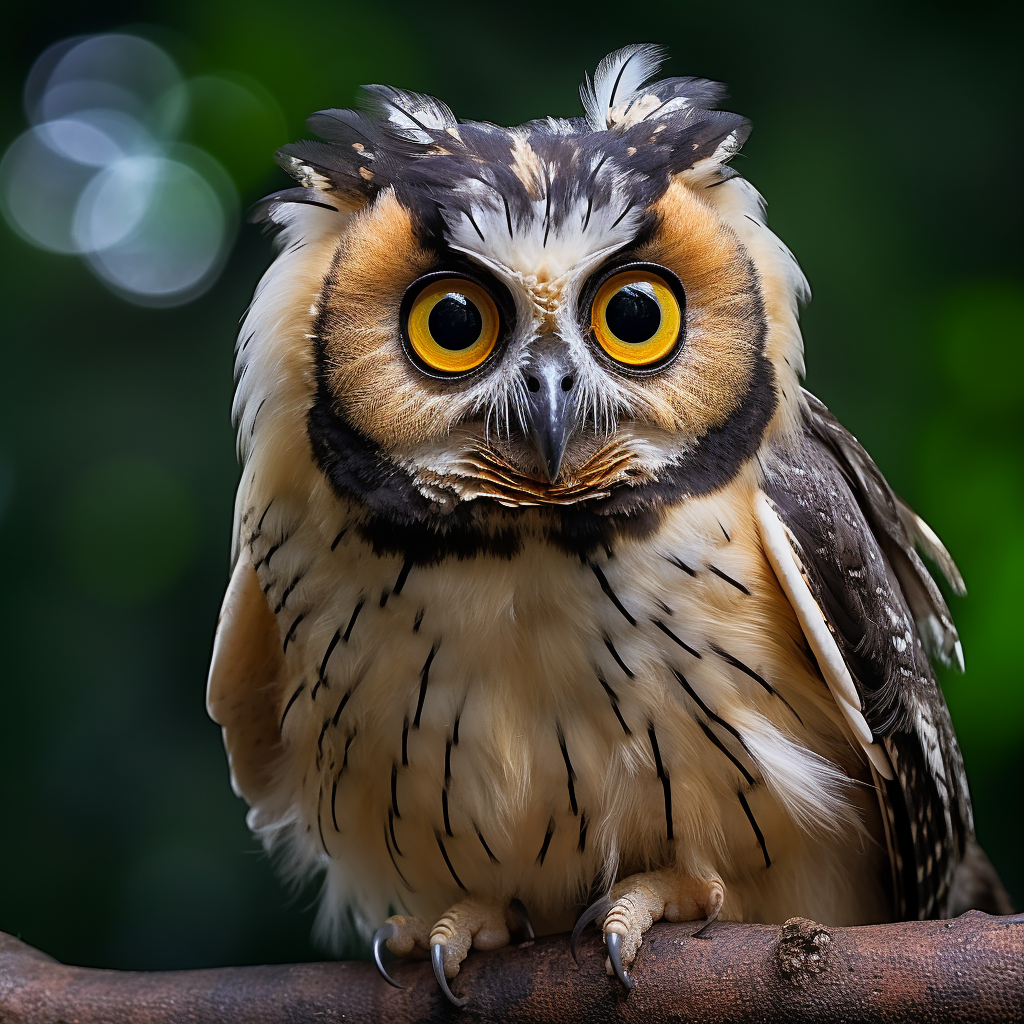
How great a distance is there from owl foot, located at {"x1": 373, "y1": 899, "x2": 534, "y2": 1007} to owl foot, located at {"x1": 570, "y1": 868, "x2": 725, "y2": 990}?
187 mm

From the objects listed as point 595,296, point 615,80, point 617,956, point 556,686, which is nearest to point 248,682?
point 556,686

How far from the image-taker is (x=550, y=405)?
1.17 meters

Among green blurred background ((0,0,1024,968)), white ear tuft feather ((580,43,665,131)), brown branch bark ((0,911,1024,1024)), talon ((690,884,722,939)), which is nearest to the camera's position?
brown branch bark ((0,911,1024,1024))

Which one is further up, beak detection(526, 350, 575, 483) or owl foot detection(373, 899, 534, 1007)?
beak detection(526, 350, 575, 483)

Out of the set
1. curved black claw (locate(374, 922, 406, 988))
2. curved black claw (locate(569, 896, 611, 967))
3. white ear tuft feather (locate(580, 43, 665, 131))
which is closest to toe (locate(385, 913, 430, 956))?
curved black claw (locate(374, 922, 406, 988))

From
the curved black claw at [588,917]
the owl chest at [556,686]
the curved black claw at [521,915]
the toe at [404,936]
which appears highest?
the owl chest at [556,686]

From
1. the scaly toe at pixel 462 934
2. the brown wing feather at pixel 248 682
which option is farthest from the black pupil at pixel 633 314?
the scaly toe at pixel 462 934

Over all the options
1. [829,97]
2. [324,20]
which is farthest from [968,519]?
→ [324,20]

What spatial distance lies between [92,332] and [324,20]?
0.97 metres

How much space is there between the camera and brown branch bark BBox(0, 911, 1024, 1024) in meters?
→ 1.04

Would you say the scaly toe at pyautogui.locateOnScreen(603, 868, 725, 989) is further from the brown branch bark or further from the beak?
the beak

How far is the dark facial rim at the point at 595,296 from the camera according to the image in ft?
4.08

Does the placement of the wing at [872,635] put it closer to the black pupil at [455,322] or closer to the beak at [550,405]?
the beak at [550,405]

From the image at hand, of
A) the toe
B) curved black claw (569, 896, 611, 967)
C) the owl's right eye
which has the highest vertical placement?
the owl's right eye
